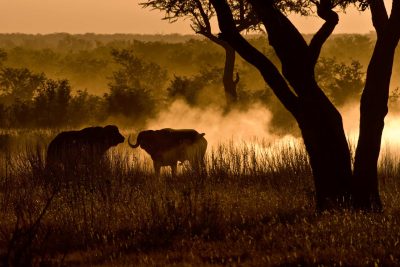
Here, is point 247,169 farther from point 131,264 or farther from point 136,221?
point 131,264

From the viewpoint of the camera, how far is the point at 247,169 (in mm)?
14883

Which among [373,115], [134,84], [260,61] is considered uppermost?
Answer: [134,84]

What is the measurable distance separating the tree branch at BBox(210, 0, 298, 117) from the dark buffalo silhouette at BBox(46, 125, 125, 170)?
4122 mm

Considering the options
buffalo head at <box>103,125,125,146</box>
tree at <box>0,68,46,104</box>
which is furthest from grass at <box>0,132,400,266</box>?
tree at <box>0,68,46,104</box>

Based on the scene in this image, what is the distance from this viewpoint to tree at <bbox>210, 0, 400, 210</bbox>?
10922 millimetres

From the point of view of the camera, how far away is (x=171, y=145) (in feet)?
61.3

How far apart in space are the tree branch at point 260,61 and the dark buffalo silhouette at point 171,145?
7.22m

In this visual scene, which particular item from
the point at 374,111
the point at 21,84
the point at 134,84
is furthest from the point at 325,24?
the point at 21,84

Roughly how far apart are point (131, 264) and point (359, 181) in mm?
4289

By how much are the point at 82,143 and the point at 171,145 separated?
8.56ft

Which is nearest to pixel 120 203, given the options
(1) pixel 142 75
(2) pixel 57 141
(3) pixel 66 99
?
(2) pixel 57 141

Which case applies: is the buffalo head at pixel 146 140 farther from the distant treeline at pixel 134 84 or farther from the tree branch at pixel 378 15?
the distant treeline at pixel 134 84

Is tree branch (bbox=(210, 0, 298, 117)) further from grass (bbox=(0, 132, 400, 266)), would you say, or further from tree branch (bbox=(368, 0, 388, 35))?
tree branch (bbox=(368, 0, 388, 35))

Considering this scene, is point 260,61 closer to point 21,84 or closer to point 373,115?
point 373,115
